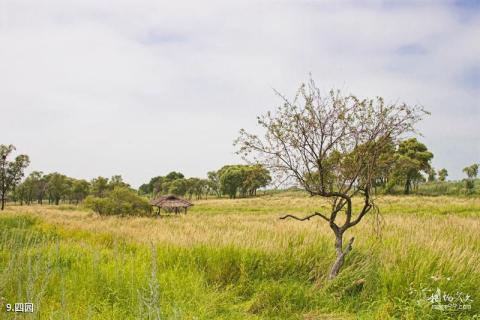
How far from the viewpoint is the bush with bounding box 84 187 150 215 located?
33375 mm

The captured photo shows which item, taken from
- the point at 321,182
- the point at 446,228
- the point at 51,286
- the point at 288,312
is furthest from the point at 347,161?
the point at 446,228

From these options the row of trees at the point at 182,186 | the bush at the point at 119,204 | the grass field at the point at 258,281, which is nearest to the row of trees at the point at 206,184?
the row of trees at the point at 182,186

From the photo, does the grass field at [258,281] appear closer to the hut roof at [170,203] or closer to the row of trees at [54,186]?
the hut roof at [170,203]

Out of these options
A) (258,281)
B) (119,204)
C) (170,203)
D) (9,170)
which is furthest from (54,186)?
(258,281)

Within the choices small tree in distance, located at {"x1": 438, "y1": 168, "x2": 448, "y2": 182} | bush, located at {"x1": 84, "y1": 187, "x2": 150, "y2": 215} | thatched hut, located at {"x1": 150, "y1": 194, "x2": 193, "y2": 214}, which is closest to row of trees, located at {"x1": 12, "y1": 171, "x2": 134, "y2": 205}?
thatched hut, located at {"x1": 150, "y1": 194, "x2": 193, "y2": 214}

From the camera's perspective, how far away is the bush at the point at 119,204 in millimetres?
33375

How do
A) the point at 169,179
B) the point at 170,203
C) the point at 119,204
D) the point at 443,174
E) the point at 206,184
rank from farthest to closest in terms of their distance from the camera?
the point at 169,179 → the point at 206,184 → the point at 443,174 → the point at 170,203 → the point at 119,204

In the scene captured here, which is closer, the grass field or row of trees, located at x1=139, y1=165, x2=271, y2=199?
the grass field

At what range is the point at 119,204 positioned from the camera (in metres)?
33.6

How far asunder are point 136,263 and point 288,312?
3170 millimetres

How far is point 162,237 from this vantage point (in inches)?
388

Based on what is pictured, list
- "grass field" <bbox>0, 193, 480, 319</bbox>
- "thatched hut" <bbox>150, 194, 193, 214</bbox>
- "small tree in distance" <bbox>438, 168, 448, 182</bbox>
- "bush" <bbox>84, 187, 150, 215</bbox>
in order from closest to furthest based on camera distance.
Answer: "grass field" <bbox>0, 193, 480, 319</bbox>, "bush" <bbox>84, 187, 150, 215</bbox>, "thatched hut" <bbox>150, 194, 193, 214</bbox>, "small tree in distance" <bbox>438, 168, 448, 182</bbox>

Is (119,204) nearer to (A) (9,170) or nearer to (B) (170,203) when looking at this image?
(B) (170,203)

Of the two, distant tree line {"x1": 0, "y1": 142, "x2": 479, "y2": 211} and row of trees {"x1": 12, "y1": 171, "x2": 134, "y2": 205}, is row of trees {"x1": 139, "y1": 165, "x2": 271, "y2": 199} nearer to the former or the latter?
distant tree line {"x1": 0, "y1": 142, "x2": 479, "y2": 211}
